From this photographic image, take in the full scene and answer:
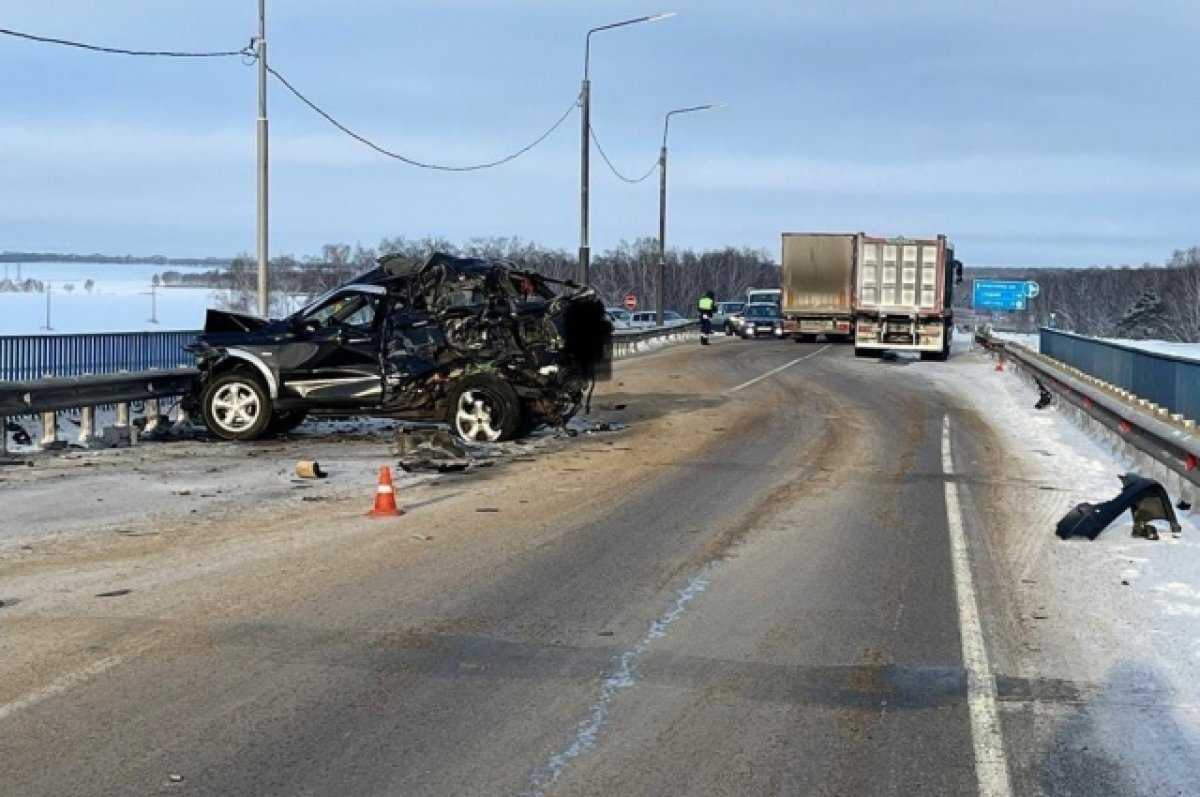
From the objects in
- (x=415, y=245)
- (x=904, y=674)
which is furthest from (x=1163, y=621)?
(x=415, y=245)

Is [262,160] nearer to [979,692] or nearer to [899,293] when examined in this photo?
[979,692]

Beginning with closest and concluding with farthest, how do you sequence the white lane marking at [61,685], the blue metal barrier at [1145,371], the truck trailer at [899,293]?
the white lane marking at [61,685], the blue metal barrier at [1145,371], the truck trailer at [899,293]

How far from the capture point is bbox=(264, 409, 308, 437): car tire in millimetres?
16375

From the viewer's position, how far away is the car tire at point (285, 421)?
1638 cm

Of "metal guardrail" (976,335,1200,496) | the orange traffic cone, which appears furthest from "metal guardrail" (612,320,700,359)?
the orange traffic cone

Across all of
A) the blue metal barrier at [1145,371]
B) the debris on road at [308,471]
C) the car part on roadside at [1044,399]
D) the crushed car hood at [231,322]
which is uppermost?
the crushed car hood at [231,322]

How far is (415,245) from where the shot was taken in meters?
80.1

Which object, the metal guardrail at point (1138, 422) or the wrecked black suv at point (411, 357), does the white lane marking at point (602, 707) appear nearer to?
the metal guardrail at point (1138, 422)

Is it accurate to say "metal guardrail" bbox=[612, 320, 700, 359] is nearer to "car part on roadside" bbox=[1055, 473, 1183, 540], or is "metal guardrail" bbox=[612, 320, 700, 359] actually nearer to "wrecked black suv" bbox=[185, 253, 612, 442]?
"wrecked black suv" bbox=[185, 253, 612, 442]

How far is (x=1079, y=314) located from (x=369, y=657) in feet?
546

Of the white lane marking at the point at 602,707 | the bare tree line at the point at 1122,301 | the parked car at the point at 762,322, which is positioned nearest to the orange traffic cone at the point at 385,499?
the white lane marking at the point at 602,707

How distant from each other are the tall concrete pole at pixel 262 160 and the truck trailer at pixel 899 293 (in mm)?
22628

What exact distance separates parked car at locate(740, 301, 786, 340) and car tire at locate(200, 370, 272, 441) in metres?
39.8

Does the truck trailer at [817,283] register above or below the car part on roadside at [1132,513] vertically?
above
